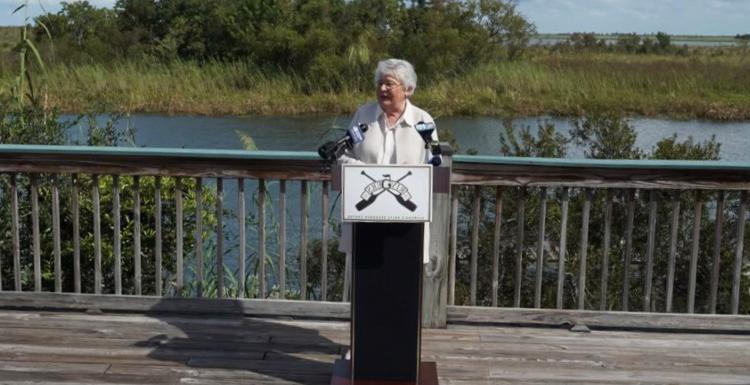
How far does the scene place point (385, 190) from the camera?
3.32m

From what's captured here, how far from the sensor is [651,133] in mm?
14820

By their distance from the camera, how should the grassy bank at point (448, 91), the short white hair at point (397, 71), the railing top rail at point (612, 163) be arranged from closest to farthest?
the short white hair at point (397, 71) → the railing top rail at point (612, 163) → the grassy bank at point (448, 91)

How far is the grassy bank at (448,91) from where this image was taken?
19.5 m

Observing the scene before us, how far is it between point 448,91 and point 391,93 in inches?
707

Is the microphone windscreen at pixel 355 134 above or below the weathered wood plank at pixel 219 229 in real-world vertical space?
above

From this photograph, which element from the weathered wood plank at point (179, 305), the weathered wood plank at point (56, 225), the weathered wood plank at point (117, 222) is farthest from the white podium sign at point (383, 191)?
the weathered wood plank at point (56, 225)

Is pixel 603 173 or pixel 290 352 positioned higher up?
pixel 603 173

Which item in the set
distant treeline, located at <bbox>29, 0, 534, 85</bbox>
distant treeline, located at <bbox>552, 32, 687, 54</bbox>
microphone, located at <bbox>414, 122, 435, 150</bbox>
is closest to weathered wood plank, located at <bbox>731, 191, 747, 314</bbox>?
microphone, located at <bbox>414, 122, 435, 150</bbox>

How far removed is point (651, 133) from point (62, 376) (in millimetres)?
12382

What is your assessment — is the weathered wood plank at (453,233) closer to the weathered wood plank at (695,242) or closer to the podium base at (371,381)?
the podium base at (371,381)

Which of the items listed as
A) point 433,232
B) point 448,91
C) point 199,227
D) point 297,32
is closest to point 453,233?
point 433,232

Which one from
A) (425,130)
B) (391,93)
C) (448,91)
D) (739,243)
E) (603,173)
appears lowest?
(739,243)

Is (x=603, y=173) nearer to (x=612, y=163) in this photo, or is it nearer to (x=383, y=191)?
(x=612, y=163)

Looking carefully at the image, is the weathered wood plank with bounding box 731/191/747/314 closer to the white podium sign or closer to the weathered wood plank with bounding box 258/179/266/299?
the white podium sign
